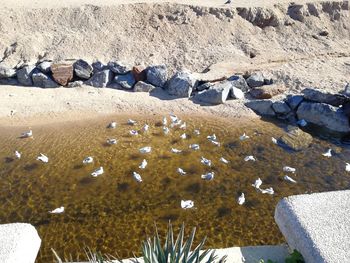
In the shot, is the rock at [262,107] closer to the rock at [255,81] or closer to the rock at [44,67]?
the rock at [255,81]

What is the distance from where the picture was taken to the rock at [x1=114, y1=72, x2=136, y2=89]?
668 inches

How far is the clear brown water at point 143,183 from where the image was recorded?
9.52 m

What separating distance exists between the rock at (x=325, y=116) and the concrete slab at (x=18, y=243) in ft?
35.1

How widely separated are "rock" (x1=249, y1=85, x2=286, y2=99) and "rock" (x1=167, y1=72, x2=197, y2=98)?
90.7 inches

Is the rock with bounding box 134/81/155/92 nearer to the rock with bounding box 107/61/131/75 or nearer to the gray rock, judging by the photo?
the rock with bounding box 107/61/131/75

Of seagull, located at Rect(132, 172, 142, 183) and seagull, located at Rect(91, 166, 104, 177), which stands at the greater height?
seagull, located at Rect(132, 172, 142, 183)

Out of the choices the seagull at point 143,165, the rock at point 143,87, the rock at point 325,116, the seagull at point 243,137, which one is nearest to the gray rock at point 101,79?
the rock at point 143,87

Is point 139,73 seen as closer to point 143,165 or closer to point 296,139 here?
point 143,165

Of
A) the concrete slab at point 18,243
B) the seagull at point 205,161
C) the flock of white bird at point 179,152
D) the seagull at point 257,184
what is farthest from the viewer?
the seagull at point 205,161

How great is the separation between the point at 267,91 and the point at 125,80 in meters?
5.32

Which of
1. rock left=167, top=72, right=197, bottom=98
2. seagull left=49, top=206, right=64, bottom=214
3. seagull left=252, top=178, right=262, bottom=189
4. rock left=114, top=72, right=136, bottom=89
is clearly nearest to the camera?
seagull left=49, top=206, right=64, bottom=214

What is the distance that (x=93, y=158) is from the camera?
12781 millimetres

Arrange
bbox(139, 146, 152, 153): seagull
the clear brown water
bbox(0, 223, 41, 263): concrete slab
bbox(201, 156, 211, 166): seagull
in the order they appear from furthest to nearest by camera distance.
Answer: bbox(139, 146, 152, 153): seagull < bbox(201, 156, 211, 166): seagull < the clear brown water < bbox(0, 223, 41, 263): concrete slab

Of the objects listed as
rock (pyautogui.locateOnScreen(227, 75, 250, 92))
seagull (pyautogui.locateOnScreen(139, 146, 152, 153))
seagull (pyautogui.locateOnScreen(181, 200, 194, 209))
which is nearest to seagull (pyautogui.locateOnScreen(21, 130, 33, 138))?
seagull (pyautogui.locateOnScreen(139, 146, 152, 153))
